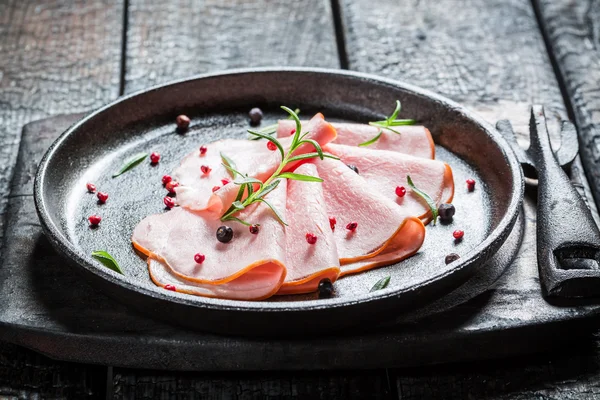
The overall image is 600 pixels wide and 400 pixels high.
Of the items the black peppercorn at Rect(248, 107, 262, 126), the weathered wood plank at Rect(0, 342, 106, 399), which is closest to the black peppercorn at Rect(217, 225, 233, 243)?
the weathered wood plank at Rect(0, 342, 106, 399)

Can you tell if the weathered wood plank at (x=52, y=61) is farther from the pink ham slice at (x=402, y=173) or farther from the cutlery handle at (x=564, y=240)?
the cutlery handle at (x=564, y=240)

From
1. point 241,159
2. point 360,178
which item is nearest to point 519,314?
point 360,178

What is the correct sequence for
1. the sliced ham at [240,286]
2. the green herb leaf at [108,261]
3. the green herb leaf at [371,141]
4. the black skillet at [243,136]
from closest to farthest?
the black skillet at [243,136], the sliced ham at [240,286], the green herb leaf at [108,261], the green herb leaf at [371,141]

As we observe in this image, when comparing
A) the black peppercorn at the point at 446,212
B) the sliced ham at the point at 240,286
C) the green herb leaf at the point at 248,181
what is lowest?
the sliced ham at the point at 240,286

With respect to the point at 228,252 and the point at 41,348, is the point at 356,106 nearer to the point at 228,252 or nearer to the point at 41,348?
the point at 228,252

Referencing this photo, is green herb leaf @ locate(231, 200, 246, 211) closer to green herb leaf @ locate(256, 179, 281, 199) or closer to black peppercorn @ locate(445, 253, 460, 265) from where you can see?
green herb leaf @ locate(256, 179, 281, 199)

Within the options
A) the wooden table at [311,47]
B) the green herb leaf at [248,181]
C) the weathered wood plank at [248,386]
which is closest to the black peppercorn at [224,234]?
the green herb leaf at [248,181]

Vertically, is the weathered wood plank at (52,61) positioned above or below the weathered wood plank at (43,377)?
above
